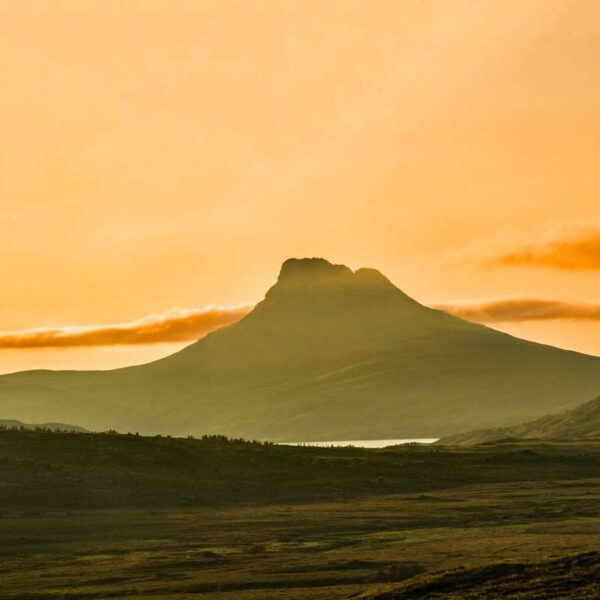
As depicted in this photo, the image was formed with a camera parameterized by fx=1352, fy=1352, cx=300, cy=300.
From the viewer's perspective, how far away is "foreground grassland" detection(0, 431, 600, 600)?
49.1m

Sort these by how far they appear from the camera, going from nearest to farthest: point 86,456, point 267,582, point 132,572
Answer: point 267,582
point 132,572
point 86,456

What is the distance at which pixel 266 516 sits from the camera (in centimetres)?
7288

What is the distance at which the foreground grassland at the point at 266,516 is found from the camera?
4909cm

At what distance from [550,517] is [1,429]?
46.9m

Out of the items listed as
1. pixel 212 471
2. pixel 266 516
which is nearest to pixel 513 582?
pixel 266 516

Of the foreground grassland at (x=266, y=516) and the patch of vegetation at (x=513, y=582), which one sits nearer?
the patch of vegetation at (x=513, y=582)

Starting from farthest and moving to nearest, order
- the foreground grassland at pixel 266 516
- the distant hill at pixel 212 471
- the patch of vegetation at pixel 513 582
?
the distant hill at pixel 212 471 < the foreground grassland at pixel 266 516 < the patch of vegetation at pixel 513 582

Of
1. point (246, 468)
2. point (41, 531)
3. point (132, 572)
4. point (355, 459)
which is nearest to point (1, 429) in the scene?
point (246, 468)

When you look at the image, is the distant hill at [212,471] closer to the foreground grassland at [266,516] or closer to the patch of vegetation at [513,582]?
the foreground grassland at [266,516]

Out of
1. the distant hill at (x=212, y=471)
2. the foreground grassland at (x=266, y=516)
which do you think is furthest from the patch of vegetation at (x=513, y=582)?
the distant hill at (x=212, y=471)

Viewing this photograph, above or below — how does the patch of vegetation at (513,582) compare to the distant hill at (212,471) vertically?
below

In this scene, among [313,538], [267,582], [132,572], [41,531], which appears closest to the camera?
[267,582]

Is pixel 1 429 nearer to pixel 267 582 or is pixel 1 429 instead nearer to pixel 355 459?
pixel 355 459

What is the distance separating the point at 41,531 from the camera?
220 feet
